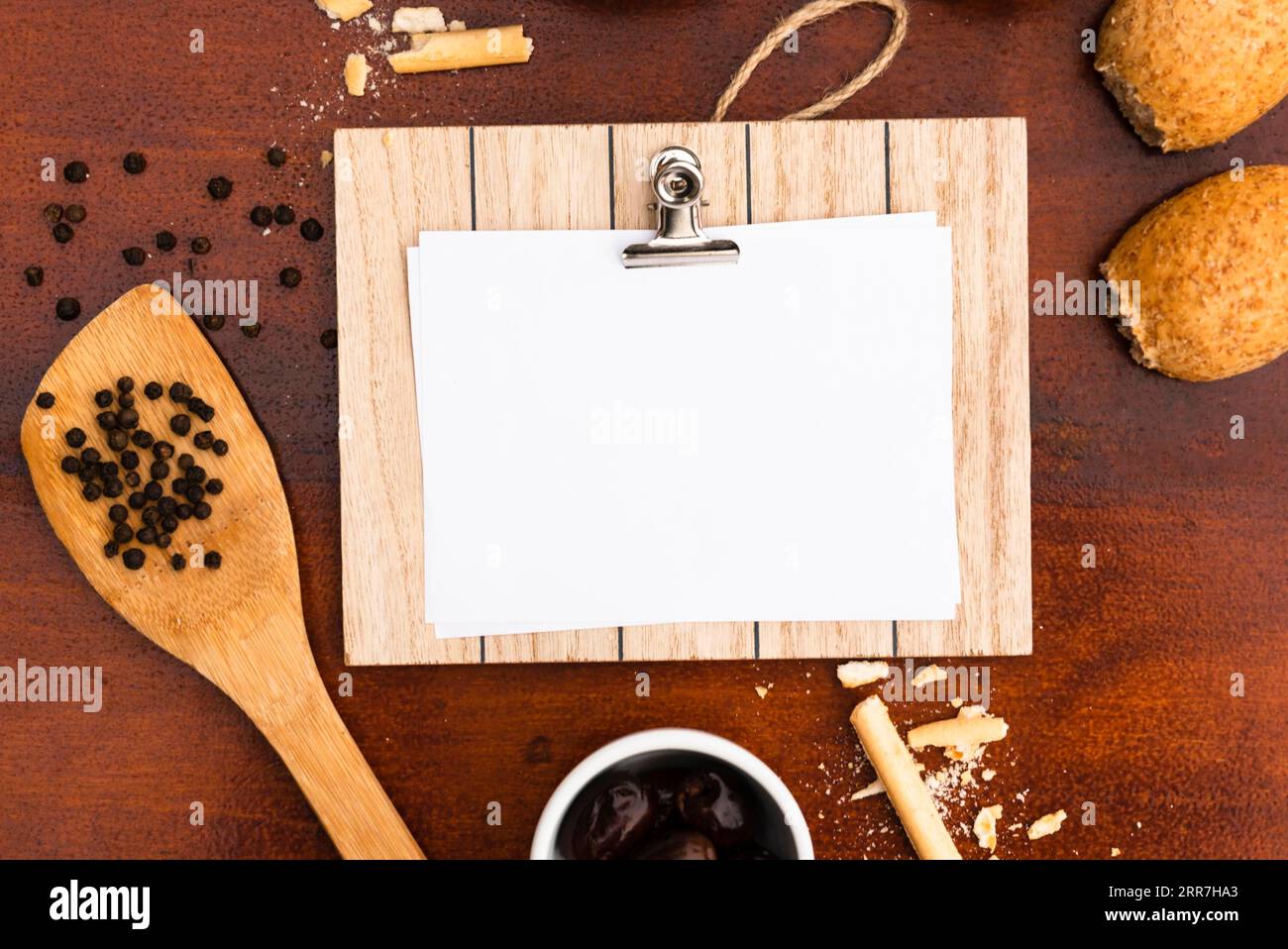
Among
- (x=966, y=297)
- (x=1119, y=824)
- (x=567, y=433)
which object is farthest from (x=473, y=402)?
(x=1119, y=824)

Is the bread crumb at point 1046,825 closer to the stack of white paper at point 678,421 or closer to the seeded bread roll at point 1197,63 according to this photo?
the stack of white paper at point 678,421

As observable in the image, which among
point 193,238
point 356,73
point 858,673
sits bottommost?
point 858,673

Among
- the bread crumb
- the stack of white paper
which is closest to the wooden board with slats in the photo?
the stack of white paper

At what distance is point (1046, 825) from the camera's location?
28.5 inches

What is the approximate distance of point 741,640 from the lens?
716 mm

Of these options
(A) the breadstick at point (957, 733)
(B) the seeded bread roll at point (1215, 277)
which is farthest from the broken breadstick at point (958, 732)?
(B) the seeded bread roll at point (1215, 277)

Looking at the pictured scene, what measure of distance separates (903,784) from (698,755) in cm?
19

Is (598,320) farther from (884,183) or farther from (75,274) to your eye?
(75,274)

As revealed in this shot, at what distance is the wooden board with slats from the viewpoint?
70cm

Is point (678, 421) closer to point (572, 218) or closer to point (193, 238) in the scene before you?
point (572, 218)

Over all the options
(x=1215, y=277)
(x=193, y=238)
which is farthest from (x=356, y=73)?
(x=1215, y=277)

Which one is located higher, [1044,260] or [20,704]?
[1044,260]
